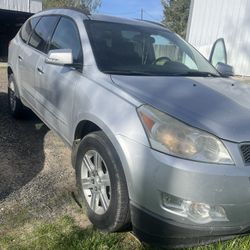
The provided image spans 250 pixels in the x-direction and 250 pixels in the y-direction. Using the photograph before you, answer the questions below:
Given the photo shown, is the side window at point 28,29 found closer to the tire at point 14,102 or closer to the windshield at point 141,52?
the tire at point 14,102

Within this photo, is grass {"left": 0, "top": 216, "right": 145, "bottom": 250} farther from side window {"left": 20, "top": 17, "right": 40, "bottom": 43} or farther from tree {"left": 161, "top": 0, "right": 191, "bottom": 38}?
tree {"left": 161, "top": 0, "right": 191, "bottom": 38}

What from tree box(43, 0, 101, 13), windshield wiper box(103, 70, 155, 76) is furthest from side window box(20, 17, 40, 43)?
tree box(43, 0, 101, 13)

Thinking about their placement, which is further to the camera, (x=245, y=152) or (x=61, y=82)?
(x=61, y=82)

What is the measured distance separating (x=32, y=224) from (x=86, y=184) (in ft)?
1.81

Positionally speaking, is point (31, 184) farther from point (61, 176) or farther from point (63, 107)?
point (63, 107)

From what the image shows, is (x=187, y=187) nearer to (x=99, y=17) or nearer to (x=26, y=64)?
(x=99, y=17)

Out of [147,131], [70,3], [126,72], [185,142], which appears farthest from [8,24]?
[70,3]

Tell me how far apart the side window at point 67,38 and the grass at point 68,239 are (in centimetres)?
157

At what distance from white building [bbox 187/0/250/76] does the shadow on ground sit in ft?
35.5

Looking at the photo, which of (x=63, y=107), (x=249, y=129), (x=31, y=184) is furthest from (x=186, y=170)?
(x=31, y=184)

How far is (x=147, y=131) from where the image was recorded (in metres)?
2.62

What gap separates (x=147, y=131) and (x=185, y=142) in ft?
0.88

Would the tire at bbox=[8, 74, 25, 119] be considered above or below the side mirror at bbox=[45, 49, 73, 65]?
below

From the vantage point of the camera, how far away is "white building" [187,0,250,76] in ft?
48.3
